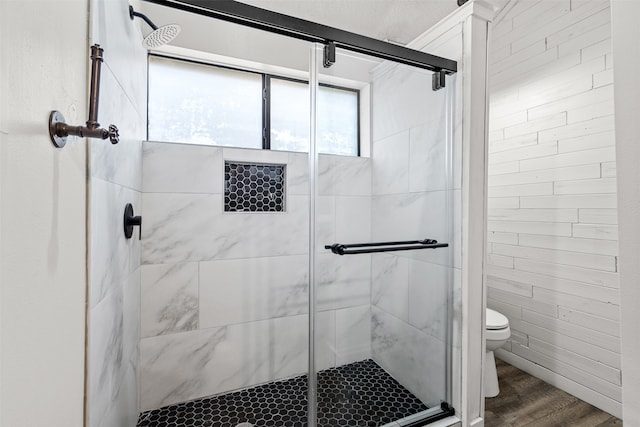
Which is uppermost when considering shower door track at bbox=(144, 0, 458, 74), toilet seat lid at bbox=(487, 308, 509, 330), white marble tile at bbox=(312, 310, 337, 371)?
shower door track at bbox=(144, 0, 458, 74)

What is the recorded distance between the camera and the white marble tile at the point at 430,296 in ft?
5.06

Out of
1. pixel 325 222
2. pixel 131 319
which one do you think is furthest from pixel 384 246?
pixel 131 319

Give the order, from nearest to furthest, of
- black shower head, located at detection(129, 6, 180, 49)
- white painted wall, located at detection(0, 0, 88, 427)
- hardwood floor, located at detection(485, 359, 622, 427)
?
white painted wall, located at detection(0, 0, 88, 427) < black shower head, located at detection(129, 6, 180, 49) < hardwood floor, located at detection(485, 359, 622, 427)

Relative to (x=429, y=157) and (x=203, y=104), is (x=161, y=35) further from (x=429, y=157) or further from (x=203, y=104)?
(x=429, y=157)

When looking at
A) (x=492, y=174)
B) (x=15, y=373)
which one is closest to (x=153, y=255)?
(x=15, y=373)

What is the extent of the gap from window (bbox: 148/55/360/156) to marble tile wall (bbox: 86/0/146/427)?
0.29 meters

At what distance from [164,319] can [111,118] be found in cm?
116

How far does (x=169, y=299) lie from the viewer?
1.74 meters

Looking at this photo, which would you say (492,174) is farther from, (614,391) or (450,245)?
(614,391)

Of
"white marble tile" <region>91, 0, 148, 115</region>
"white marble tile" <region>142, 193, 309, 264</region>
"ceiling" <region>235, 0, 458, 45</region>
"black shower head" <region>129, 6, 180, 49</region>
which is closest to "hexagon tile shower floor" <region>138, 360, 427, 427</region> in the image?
"white marble tile" <region>142, 193, 309, 264</region>

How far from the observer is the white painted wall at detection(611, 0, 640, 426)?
0.58 meters

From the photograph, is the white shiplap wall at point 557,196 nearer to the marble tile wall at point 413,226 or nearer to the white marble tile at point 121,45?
the marble tile wall at point 413,226

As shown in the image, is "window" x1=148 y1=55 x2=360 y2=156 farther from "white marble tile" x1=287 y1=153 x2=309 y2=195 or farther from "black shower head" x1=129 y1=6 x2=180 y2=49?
"black shower head" x1=129 y1=6 x2=180 y2=49

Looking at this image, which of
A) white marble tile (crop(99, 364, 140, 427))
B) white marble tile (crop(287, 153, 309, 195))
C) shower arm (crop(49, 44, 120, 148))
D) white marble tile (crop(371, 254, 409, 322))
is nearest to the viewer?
shower arm (crop(49, 44, 120, 148))
